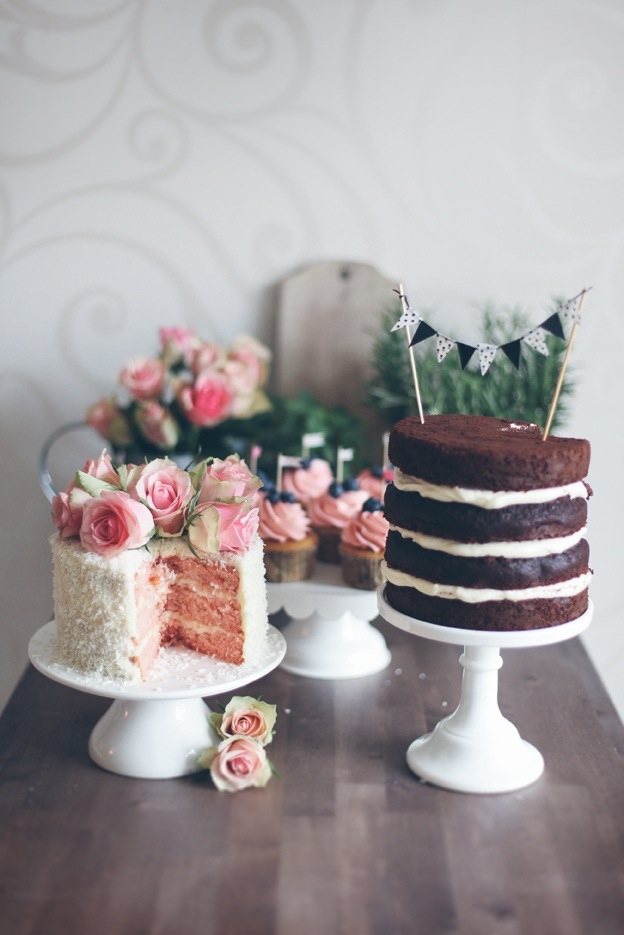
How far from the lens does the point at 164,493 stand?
141 cm

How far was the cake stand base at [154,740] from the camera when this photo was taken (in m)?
1.38

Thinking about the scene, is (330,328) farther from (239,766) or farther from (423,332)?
(239,766)

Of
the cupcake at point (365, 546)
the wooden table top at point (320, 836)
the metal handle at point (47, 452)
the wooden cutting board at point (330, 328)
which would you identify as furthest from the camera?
the wooden cutting board at point (330, 328)

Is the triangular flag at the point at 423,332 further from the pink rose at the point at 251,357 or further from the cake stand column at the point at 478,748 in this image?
the pink rose at the point at 251,357

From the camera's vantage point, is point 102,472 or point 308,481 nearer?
A: point 102,472

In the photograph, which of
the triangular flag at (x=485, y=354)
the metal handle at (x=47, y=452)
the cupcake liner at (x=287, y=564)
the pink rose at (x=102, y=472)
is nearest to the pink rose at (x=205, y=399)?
the metal handle at (x=47, y=452)

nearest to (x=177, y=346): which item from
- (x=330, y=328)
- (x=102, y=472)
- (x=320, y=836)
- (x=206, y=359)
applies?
(x=206, y=359)

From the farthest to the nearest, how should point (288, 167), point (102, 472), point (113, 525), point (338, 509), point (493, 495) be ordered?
point (288, 167) → point (338, 509) → point (102, 472) → point (113, 525) → point (493, 495)

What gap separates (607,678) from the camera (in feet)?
7.87

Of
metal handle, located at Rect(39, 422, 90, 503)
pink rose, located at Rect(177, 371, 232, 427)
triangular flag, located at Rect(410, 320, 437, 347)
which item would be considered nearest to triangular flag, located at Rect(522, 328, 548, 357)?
triangular flag, located at Rect(410, 320, 437, 347)

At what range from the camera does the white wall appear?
2.13 m

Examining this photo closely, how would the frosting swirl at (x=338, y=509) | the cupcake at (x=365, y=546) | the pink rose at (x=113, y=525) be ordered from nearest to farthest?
the pink rose at (x=113, y=525) < the cupcake at (x=365, y=546) < the frosting swirl at (x=338, y=509)

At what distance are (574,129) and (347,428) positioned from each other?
0.83 m

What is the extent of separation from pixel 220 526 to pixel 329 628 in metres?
0.44
